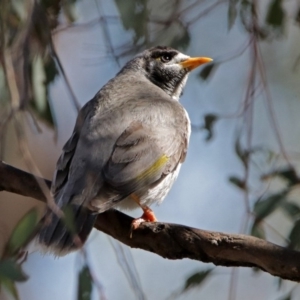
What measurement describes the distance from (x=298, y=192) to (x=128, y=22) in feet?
4.21

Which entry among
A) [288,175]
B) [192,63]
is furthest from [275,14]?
[192,63]

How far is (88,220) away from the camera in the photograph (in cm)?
355

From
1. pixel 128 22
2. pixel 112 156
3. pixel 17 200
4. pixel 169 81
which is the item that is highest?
pixel 128 22

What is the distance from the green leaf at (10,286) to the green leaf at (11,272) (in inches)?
0.7

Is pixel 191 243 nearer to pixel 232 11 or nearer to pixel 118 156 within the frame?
pixel 118 156

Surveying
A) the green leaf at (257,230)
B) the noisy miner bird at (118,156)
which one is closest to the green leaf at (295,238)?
the green leaf at (257,230)

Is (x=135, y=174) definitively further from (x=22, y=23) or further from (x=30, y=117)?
(x=22, y=23)

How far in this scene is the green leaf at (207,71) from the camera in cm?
488

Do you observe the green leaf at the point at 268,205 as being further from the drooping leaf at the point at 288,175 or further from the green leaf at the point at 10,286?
the green leaf at the point at 10,286

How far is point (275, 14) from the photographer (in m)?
4.26

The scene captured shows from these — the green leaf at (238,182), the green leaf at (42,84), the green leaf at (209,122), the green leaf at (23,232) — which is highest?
the green leaf at (23,232)

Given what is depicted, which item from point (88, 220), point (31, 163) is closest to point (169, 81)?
point (88, 220)

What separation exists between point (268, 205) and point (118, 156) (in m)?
0.81

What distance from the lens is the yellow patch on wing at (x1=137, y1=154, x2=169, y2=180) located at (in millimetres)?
3965
